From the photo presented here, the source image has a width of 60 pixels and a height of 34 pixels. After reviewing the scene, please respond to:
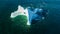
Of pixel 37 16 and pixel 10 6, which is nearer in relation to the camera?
pixel 37 16

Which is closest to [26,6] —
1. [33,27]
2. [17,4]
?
[17,4]

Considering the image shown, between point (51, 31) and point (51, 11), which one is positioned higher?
point (51, 11)

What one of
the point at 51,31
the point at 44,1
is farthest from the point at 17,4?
the point at 51,31

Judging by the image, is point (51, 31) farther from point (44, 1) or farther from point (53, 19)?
point (44, 1)

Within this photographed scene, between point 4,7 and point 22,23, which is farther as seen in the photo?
point 4,7

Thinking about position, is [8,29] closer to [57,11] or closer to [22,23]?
[22,23]

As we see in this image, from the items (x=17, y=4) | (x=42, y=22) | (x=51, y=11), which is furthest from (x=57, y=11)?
(x=17, y=4)

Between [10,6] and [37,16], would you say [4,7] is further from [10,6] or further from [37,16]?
[37,16]

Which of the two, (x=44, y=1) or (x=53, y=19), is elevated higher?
(x=44, y=1)
